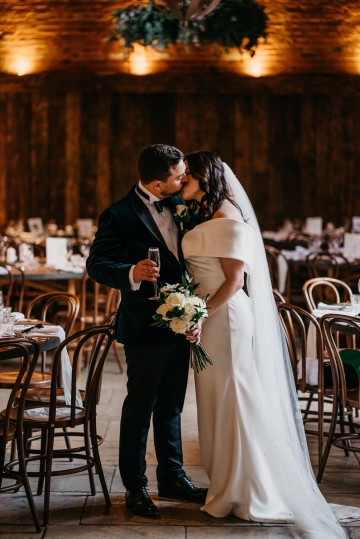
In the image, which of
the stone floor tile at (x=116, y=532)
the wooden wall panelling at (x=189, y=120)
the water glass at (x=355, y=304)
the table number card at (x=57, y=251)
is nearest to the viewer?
the stone floor tile at (x=116, y=532)

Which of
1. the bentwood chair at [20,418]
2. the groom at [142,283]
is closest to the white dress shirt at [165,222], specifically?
the groom at [142,283]

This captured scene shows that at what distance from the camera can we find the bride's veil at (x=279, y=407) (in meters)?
3.74

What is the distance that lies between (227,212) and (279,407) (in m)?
0.95

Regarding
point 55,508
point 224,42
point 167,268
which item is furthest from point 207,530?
point 224,42

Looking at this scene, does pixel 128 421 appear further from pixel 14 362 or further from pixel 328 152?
pixel 328 152

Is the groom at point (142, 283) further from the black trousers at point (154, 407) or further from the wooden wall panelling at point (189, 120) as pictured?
the wooden wall panelling at point (189, 120)

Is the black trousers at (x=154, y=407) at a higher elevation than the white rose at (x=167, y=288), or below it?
below

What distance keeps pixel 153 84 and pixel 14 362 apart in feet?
20.1

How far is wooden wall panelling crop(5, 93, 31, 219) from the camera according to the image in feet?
40.0

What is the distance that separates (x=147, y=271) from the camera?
345 centimetres

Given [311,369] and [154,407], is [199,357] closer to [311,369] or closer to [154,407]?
[154,407]

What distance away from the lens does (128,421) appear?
12.4ft

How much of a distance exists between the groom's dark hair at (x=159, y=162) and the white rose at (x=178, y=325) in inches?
25.2

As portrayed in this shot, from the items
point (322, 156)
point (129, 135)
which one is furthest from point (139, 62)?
point (322, 156)
